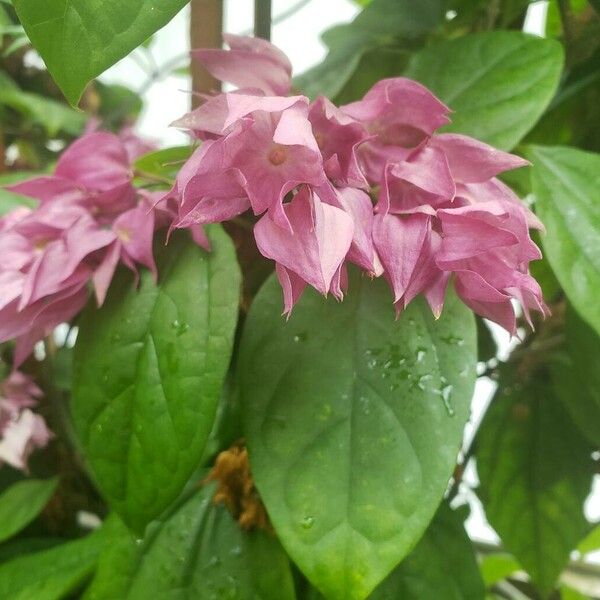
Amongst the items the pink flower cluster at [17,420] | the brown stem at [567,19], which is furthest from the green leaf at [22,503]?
the brown stem at [567,19]

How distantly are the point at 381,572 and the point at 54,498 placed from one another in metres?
0.43

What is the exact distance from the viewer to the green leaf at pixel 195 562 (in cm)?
35

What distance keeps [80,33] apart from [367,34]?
0.35 m

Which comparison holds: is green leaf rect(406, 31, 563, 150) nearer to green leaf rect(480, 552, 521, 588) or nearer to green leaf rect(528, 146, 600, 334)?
green leaf rect(528, 146, 600, 334)

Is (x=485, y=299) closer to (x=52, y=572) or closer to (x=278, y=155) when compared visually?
(x=278, y=155)

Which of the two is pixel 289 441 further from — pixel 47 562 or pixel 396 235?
pixel 47 562

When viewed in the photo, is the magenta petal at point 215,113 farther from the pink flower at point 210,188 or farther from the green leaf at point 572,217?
the green leaf at point 572,217

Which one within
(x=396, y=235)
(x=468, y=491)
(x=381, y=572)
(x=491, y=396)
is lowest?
(x=468, y=491)

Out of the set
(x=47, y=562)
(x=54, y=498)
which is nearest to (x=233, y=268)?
(x=47, y=562)

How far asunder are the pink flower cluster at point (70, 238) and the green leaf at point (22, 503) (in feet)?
0.77

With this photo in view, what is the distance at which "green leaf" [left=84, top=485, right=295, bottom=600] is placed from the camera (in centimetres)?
35

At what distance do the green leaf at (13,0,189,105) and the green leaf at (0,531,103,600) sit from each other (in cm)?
33

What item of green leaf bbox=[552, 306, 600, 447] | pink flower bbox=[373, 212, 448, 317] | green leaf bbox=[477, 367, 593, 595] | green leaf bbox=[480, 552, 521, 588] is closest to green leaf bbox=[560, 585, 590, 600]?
green leaf bbox=[480, 552, 521, 588]

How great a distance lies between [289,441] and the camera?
0.29 meters
